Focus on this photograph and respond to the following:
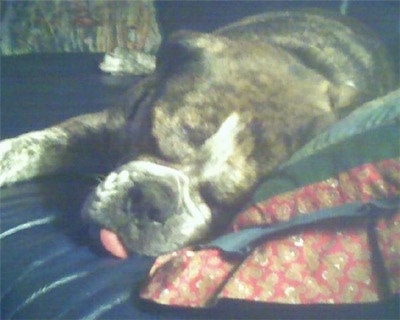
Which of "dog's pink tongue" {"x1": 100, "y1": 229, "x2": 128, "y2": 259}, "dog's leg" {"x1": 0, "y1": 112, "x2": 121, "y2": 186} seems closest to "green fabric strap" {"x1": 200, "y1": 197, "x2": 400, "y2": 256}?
"dog's pink tongue" {"x1": 100, "y1": 229, "x2": 128, "y2": 259}

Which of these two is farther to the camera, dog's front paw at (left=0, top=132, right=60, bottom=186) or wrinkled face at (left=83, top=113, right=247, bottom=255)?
dog's front paw at (left=0, top=132, right=60, bottom=186)

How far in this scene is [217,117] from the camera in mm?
1187

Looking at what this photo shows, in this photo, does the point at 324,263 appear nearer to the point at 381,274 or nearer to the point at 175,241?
the point at 381,274

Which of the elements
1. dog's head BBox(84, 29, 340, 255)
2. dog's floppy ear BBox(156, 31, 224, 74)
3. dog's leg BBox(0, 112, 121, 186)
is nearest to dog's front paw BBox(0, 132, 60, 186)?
dog's leg BBox(0, 112, 121, 186)

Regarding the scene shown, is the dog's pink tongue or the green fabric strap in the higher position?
the green fabric strap

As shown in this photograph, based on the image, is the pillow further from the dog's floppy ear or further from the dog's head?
the dog's floppy ear

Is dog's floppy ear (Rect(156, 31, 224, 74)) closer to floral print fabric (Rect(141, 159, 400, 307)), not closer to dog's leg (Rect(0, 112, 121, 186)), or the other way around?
dog's leg (Rect(0, 112, 121, 186))

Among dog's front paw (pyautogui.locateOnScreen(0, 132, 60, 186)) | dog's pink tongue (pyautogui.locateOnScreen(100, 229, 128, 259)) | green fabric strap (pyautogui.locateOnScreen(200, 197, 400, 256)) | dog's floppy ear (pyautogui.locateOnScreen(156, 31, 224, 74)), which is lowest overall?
dog's pink tongue (pyautogui.locateOnScreen(100, 229, 128, 259))

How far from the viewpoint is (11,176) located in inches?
52.8

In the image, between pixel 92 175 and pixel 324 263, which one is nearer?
pixel 324 263

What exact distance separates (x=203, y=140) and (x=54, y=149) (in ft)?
1.06

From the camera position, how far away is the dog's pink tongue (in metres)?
1.21

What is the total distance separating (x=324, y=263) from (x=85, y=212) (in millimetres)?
397

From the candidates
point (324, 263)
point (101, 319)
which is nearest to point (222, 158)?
point (324, 263)
